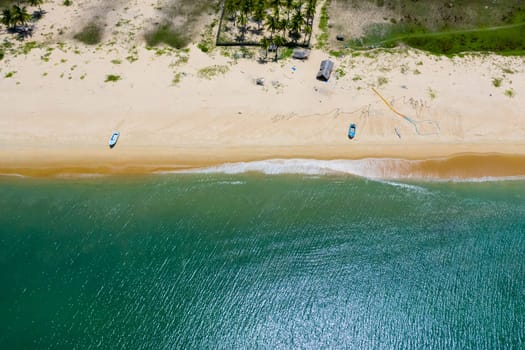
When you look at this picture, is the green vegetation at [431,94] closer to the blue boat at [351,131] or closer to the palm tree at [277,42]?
the blue boat at [351,131]

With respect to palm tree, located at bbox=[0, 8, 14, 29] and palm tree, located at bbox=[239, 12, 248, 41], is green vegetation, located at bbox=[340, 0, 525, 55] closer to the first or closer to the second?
palm tree, located at bbox=[239, 12, 248, 41]

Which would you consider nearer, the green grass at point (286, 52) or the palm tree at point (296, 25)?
the green grass at point (286, 52)

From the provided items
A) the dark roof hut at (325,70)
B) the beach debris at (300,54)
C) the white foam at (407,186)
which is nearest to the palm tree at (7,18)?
the beach debris at (300,54)

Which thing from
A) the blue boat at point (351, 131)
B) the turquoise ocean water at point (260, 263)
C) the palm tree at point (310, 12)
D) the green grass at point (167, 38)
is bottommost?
the turquoise ocean water at point (260, 263)

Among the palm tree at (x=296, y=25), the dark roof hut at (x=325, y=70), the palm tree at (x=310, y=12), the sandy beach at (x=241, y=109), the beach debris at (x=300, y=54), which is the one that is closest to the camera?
the sandy beach at (x=241, y=109)

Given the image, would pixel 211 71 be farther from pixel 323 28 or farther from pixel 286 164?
pixel 323 28

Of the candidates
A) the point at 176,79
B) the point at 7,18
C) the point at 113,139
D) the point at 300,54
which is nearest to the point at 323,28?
the point at 300,54
